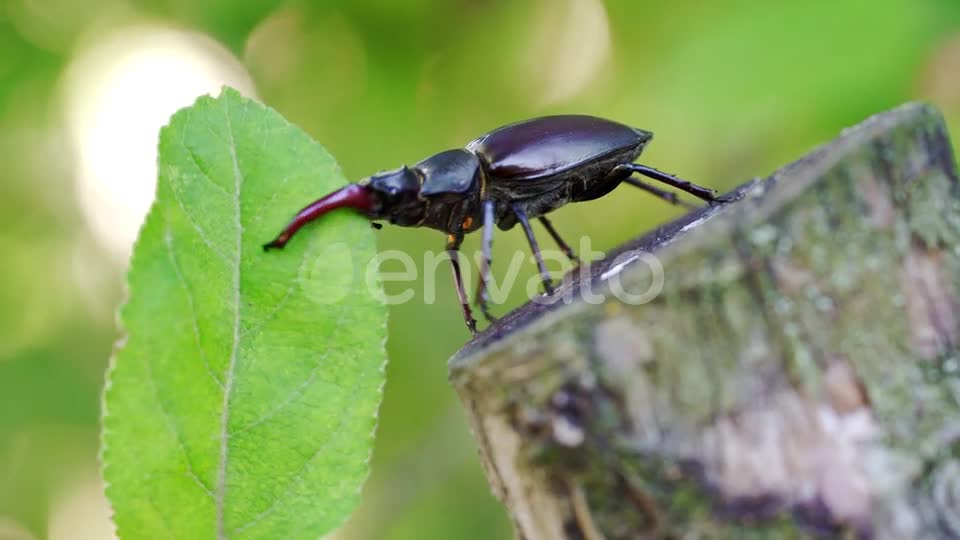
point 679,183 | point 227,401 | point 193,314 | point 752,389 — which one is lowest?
point 752,389

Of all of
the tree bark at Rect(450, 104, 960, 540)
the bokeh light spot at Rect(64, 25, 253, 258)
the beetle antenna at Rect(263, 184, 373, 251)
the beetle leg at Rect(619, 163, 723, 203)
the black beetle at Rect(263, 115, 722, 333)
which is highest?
the bokeh light spot at Rect(64, 25, 253, 258)

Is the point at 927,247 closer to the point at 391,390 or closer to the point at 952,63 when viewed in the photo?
the point at 952,63

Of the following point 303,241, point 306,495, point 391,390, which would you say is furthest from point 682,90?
point 391,390

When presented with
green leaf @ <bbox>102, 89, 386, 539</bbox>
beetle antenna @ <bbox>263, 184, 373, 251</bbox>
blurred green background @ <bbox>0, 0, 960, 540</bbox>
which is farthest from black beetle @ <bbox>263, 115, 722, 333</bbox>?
green leaf @ <bbox>102, 89, 386, 539</bbox>

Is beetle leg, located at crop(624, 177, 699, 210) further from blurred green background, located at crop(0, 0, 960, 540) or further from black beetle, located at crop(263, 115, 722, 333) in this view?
blurred green background, located at crop(0, 0, 960, 540)

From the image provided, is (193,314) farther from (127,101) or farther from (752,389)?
(127,101)

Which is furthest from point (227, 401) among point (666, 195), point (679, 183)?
point (666, 195)

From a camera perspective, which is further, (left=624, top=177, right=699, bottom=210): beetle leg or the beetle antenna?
(left=624, top=177, right=699, bottom=210): beetle leg
